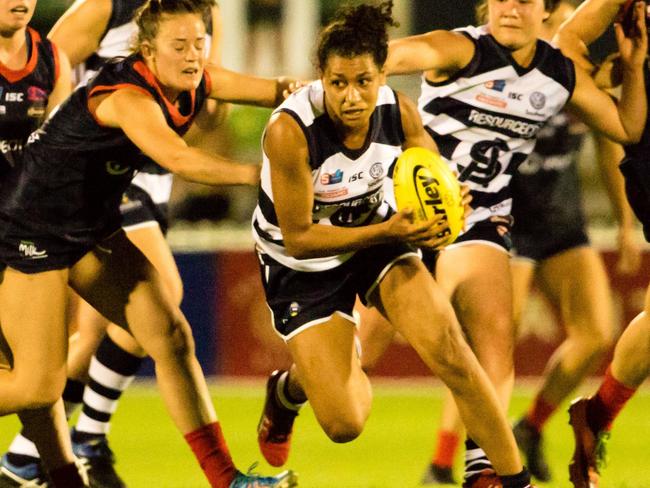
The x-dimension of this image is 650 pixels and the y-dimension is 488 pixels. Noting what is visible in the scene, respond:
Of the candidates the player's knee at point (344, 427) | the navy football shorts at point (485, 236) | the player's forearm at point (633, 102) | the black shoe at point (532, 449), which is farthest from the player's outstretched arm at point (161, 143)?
the black shoe at point (532, 449)

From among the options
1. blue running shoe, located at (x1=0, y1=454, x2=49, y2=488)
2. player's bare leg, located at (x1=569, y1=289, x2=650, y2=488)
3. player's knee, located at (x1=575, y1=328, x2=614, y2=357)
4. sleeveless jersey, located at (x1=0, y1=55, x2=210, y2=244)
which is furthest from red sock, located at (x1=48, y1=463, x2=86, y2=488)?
player's knee, located at (x1=575, y1=328, x2=614, y2=357)

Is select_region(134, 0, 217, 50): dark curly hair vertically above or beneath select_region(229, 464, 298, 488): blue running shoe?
above

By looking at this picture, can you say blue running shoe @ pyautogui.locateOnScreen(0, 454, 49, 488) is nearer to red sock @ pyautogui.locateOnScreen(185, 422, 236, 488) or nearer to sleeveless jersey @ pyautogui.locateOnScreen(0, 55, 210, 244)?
red sock @ pyautogui.locateOnScreen(185, 422, 236, 488)

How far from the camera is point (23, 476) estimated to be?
20.5ft

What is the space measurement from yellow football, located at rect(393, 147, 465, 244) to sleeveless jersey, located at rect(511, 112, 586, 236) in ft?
8.62

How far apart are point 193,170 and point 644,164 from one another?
7.16 ft

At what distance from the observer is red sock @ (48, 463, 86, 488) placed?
5.66m

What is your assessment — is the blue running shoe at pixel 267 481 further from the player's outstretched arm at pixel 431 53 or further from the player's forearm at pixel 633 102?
the player's forearm at pixel 633 102

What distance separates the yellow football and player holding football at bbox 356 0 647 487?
3.03 feet

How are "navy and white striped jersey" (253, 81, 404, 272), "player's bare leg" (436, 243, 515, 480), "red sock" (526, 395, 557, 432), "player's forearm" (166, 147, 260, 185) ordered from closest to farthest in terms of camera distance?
"player's forearm" (166, 147, 260, 185) → "navy and white striped jersey" (253, 81, 404, 272) → "player's bare leg" (436, 243, 515, 480) → "red sock" (526, 395, 557, 432)

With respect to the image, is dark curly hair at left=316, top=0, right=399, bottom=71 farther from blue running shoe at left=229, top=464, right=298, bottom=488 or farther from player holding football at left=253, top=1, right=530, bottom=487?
blue running shoe at left=229, top=464, right=298, bottom=488

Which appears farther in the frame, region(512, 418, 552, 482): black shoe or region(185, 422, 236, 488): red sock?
region(512, 418, 552, 482): black shoe

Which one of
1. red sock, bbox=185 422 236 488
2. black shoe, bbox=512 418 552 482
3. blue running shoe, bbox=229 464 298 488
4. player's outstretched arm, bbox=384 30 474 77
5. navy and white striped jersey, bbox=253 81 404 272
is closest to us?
navy and white striped jersey, bbox=253 81 404 272

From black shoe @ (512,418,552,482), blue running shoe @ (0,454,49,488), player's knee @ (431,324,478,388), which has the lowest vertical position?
black shoe @ (512,418,552,482)
